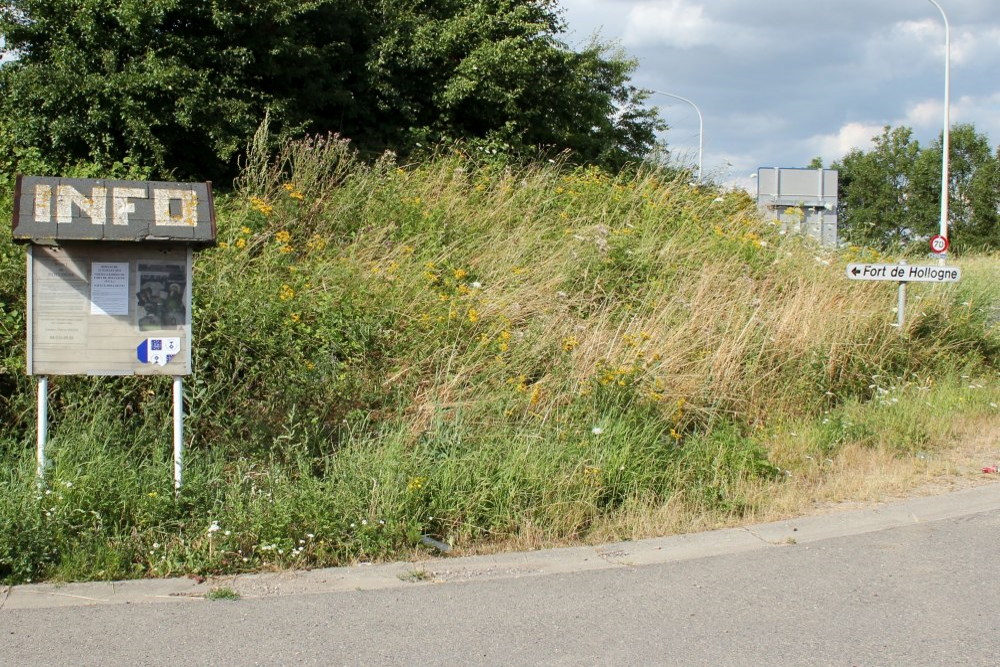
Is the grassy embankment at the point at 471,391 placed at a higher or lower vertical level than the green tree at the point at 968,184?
lower

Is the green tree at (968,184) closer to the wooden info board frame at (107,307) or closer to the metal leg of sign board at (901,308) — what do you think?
the metal leg of sign board at (901,308)

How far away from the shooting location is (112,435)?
611 cm

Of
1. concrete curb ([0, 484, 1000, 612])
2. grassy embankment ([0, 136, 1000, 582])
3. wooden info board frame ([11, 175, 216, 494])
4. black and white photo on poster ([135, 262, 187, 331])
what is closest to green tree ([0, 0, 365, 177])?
grassy embankment ([0, 136, 1000, 582])

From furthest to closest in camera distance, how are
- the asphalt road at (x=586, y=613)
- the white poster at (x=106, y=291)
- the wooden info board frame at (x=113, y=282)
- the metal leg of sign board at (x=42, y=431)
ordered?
the white poster at (x=106, y=291) < the wooden info board frame at (x=113, y=282) < the metal leg of sign board at (x=42, y=431) < the asphalt road at (x=586, y=613)

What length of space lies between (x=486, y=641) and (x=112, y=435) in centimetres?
325

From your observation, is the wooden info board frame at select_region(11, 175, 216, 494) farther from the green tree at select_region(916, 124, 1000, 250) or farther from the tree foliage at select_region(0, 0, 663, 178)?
the green tree at select_region(916, 124, 1000, 250)

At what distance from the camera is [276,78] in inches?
493

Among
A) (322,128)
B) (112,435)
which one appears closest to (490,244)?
(322,128)

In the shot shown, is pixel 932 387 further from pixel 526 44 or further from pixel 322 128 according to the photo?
pixel 322 128

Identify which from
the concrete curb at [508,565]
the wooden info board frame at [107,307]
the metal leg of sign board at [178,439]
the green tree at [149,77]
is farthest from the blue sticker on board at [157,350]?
the green tree at [149,77]

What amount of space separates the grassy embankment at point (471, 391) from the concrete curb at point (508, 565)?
0.16 metres

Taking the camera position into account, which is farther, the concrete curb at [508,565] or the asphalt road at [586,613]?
the concrete curb at [508,565]

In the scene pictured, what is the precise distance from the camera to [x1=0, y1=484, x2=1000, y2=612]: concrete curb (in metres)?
4.85

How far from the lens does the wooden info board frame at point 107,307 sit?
5707mm
